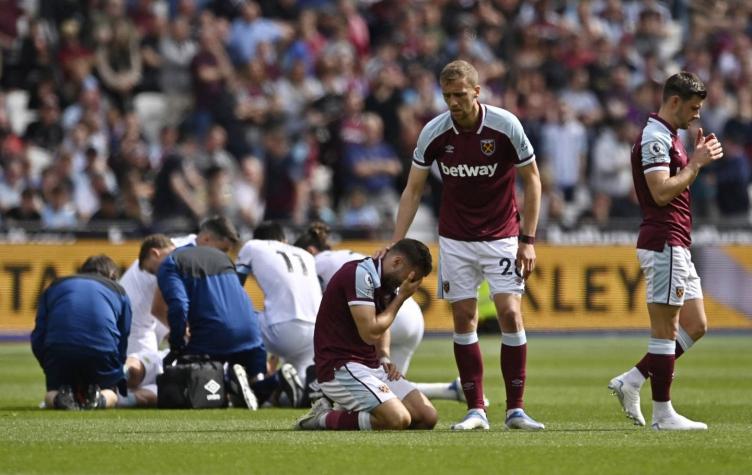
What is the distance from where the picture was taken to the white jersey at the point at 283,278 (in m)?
14.3

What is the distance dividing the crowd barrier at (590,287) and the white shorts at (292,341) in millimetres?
7769

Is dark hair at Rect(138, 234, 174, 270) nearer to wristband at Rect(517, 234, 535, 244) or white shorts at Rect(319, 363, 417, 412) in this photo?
white shorts at Rect(319, 363, 417, 412)

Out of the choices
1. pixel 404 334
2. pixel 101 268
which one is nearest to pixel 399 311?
pixel 404 334

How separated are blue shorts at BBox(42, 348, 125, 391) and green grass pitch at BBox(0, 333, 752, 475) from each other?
1.05ft

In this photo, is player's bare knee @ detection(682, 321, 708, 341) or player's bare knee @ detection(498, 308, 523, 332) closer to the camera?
player's bare knee @ detection(498, 308, 523, 332)

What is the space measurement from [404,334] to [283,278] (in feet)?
4.39

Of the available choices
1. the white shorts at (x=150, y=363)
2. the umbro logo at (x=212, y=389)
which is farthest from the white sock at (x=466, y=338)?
the white shorts at (x=150, y=363)

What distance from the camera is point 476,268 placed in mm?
10828

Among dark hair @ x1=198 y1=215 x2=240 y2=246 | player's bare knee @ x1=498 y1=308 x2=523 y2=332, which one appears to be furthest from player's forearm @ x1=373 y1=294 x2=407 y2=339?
dark hair @ x1=198 y1=215 x2=240 y2=246

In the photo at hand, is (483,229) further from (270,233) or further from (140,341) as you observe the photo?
(140,341)

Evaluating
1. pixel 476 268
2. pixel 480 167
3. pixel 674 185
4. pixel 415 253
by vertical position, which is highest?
pixel 480 167

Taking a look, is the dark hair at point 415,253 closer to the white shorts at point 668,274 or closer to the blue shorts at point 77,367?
the white shorts at point 668,274

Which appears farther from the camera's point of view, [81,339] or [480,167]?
[81,339]

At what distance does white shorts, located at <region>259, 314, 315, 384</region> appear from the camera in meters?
14.3
